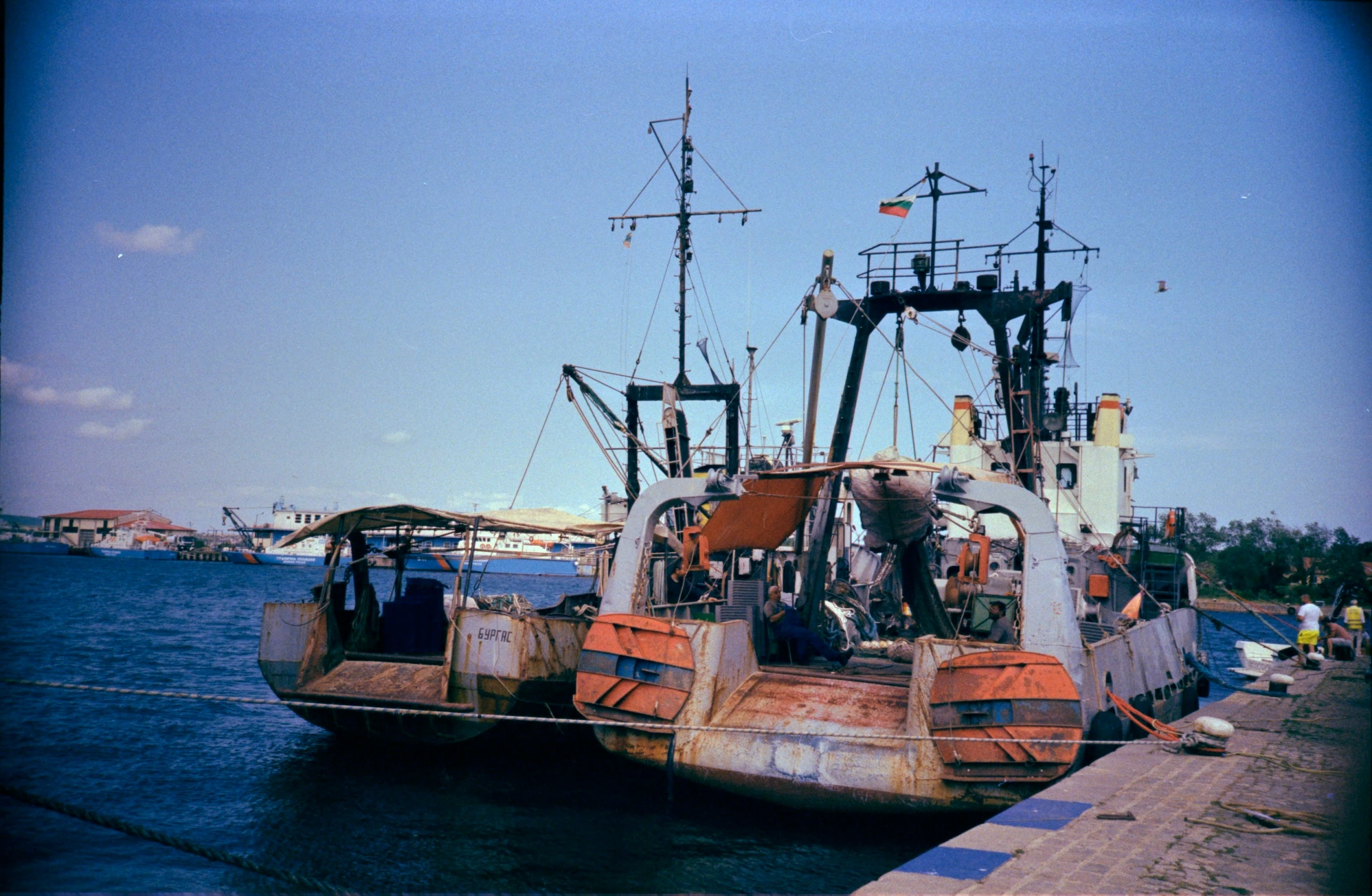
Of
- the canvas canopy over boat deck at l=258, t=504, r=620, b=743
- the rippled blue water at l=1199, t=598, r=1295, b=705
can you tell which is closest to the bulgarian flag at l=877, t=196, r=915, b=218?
the canvas canopy over boat deck at l=258, t=504, r=620, b=743

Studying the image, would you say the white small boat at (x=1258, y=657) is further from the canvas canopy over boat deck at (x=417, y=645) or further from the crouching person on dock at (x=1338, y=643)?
the canvas canopy over boat deck at (x=417, y=645)

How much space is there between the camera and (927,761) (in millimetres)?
9258

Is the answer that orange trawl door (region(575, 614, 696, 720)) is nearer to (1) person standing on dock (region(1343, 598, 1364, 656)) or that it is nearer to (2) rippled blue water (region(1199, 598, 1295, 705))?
(2) rippled blue water (region(1199, 598, 1295, 705))

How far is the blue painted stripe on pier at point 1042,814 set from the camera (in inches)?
280

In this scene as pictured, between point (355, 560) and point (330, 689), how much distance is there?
2402mm

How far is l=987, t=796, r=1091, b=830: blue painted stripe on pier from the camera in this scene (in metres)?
7.12

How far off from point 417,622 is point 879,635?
28.5ft

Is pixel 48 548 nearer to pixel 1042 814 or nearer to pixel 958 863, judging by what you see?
pixel 1042 814

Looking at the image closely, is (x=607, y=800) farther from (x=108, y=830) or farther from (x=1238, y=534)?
(x=1238, y=534)

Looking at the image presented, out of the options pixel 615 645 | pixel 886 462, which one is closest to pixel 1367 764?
pixel 886 462

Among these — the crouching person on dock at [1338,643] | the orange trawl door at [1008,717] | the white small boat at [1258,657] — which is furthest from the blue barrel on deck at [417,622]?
the white small boat at [1258,657]

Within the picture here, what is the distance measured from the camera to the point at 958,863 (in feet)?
20.1

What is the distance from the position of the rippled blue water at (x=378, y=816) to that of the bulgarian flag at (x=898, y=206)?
391 inches

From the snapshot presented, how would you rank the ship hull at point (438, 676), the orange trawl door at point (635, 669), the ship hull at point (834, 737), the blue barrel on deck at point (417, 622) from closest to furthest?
the ship hull at point (834, 737), the orange trawl door at point (635, 669), the ship hull at point (438, 676), the blue barrel on deck at point (417, 622)
